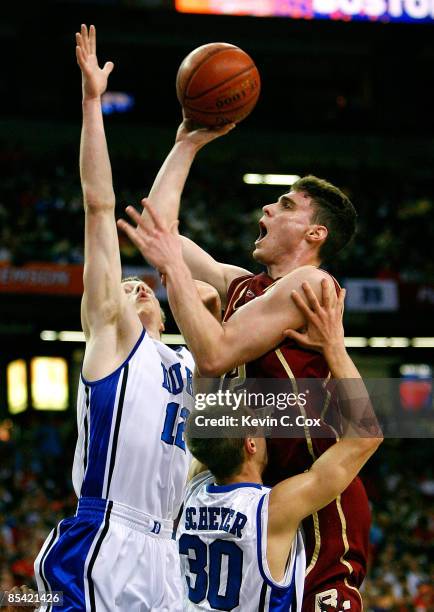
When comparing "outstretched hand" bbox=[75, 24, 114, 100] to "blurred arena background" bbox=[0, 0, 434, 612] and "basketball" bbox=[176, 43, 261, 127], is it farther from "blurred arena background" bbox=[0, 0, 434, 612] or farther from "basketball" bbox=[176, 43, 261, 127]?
"blurred arena background" bbox=[0, 0, 434, 612]

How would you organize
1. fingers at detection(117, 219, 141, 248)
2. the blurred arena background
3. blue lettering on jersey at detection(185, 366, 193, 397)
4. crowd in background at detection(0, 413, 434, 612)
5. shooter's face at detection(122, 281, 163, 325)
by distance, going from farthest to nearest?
1. the blurred arena background
2. crowd in background at detection(0, 413, 434, 612)
3. shooter's face at detection(122, 281, 163, 325)
4. blue lettering on jersey at detection(185, 366, 193, 397)
5. fingers at detection(117, 219, 141, 248)

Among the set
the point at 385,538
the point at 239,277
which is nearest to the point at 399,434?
the point at 385,538

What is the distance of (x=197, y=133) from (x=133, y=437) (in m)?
1.36

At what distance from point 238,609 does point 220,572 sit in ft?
0.49

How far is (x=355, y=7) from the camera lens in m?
18.6

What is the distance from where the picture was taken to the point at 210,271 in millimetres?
4793

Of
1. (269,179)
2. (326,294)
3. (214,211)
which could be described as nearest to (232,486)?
(326,294)

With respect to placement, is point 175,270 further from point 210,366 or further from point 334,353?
point 334,353

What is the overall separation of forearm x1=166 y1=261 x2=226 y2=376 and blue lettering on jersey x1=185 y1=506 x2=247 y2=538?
542 mm

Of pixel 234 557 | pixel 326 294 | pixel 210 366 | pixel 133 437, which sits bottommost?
pixel 234 557

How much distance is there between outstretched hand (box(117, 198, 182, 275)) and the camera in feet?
12.5

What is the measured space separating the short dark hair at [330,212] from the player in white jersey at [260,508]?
18.2 inches

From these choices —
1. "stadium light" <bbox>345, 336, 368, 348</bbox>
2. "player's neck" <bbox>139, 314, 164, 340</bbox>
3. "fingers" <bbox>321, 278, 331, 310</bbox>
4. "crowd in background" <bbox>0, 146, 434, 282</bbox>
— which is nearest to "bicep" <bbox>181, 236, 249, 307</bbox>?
"player's neck" <bbox>139, 314, 164, 340</bbox>

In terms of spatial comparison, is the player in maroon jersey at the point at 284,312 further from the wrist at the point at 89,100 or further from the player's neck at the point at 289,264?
the wrist at the point at 89,100
